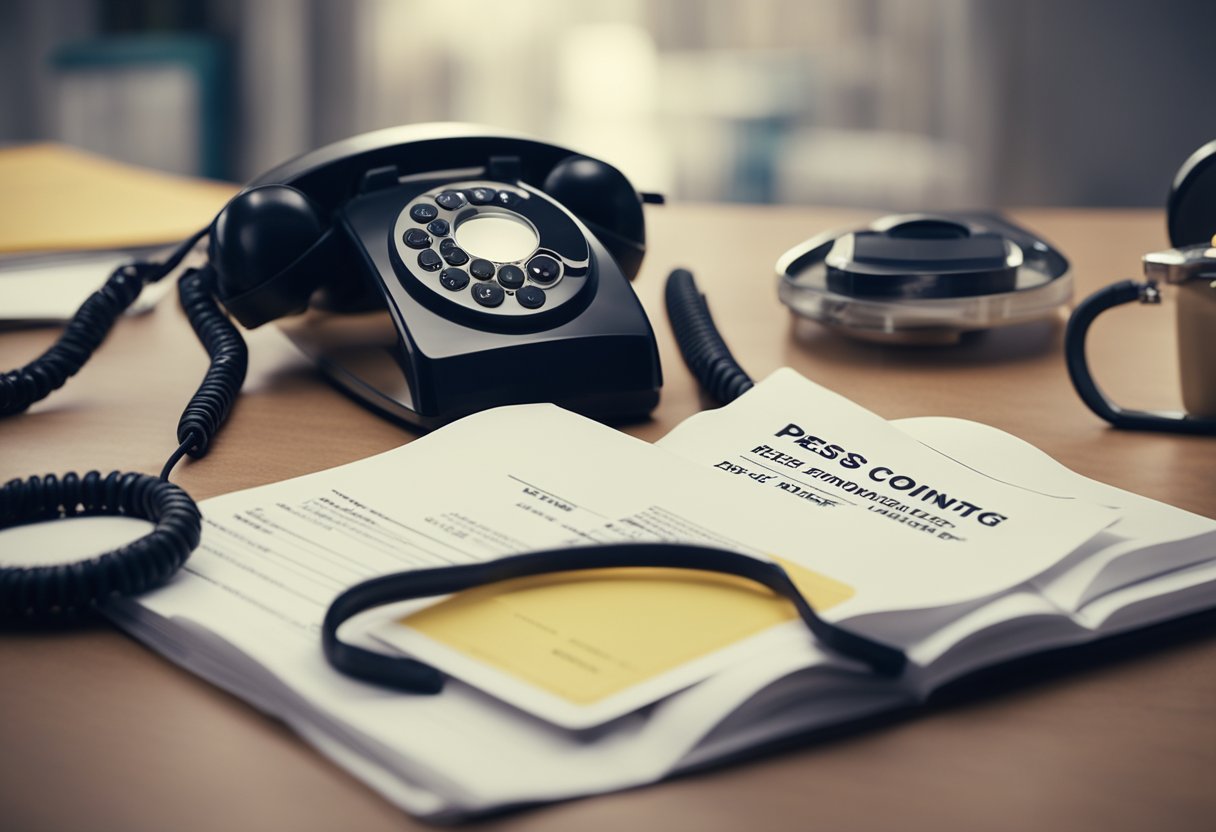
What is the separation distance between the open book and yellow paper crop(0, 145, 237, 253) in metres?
0.72

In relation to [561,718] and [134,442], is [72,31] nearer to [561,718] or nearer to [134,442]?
[134,442]

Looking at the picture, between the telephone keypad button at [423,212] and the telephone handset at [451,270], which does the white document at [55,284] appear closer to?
the telephone handset at [451,270]

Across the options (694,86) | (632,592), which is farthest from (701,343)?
(694,86)

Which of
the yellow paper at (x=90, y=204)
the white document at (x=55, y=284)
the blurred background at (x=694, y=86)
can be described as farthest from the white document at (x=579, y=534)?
the blurred background at (x=694, y=86)

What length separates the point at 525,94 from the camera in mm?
3059

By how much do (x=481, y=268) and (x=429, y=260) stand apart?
31mm

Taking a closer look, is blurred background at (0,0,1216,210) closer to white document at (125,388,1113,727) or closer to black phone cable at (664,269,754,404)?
black phone cable at (664,269,754,404)

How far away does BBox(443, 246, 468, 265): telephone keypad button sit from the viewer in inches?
28.4

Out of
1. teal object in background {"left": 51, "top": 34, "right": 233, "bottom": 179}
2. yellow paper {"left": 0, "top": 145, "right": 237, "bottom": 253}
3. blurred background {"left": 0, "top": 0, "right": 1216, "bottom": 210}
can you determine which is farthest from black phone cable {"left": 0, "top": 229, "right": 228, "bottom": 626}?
teal object in background {"left": 51, "top": 34, "right": 233, "bottom": 179}

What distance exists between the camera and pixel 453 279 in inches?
27.8

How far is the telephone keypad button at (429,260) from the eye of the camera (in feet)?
2.35

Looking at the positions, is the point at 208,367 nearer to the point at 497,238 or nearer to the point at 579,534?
the point at 497,238

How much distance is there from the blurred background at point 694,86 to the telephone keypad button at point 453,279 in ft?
7.12

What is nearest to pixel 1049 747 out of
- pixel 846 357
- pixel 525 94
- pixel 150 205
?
pixel 846 357
